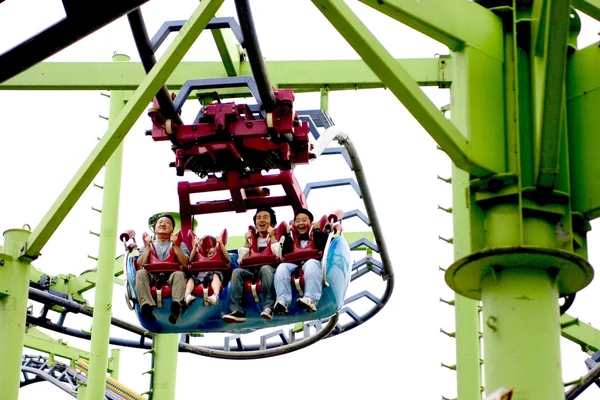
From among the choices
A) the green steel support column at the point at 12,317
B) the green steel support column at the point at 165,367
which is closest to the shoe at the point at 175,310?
the green steel support column at the point at 12,317

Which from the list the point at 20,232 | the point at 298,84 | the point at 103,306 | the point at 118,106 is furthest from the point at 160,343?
the point at 20,232

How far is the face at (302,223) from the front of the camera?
9023mm

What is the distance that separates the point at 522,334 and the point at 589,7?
1896mm

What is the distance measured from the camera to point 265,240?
30.1 ft

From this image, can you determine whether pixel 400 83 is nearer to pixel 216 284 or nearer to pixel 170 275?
pixel 216 284

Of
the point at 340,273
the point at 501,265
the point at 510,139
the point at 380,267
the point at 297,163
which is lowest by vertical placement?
the point at 501,265

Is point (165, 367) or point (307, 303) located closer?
point (307, 303)

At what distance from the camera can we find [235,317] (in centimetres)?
870

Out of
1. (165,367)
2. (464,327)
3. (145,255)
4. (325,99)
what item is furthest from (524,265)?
(165,367)

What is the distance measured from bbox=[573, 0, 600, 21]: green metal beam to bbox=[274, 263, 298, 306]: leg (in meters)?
3.54

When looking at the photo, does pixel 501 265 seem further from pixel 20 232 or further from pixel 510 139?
pixel 20 232

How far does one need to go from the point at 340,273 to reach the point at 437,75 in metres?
2.59

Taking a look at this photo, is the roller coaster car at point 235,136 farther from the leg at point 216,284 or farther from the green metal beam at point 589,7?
the green metal beam at point 589,7

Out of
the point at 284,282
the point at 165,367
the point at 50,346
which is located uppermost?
the point at 50,346
